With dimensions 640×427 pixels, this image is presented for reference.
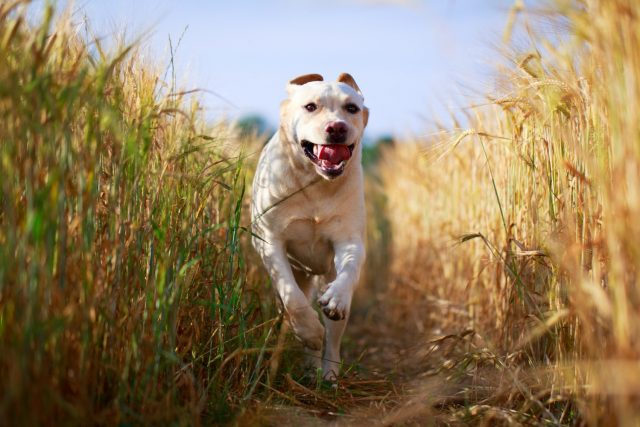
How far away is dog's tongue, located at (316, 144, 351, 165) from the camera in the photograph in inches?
141

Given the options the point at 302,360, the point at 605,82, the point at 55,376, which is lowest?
the point at 302,360

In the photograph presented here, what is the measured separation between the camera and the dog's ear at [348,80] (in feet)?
13.8

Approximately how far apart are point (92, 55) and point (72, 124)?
1.03ft

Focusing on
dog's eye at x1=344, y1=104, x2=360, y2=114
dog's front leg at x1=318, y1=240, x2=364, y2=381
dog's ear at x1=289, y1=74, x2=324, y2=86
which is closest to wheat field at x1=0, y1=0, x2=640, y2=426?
dog's front leg at x1=318, y1=240, x2=364, y2=381

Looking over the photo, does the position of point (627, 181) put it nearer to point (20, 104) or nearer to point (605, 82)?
point (605, 82)

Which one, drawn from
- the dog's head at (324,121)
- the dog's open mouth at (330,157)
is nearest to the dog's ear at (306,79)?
the dog's head at (324,121)

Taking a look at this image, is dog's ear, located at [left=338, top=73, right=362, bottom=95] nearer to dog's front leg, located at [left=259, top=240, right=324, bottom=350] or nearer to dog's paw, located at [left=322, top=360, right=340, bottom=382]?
dog's front leg, located at [left=259, top=240, right=324, bottom=350]

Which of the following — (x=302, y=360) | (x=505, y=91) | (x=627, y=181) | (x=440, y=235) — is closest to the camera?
(x=627, y=181)

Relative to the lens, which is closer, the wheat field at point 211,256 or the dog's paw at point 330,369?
the wheat field at point 211,256

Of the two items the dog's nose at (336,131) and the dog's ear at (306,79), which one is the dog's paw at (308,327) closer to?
the dog's nose at (336,131)

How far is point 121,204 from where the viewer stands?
253cm

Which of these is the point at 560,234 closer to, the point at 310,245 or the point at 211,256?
the point at 310,245

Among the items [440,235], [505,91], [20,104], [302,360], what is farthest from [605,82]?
[440,235]

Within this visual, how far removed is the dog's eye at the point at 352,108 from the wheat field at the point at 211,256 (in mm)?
767
